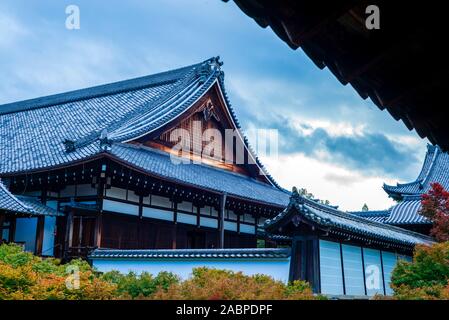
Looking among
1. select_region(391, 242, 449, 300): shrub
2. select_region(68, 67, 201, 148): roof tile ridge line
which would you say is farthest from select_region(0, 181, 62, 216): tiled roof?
select_region(391, 242, 449, 300): shrub

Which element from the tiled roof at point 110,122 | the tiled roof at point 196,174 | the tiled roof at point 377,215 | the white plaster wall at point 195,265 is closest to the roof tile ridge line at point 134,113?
the tiled roof at point 110,122

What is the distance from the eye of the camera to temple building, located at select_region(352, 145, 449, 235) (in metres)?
28.4

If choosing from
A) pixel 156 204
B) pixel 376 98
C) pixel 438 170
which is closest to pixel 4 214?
pixel 156 204

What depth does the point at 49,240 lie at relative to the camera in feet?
57.0

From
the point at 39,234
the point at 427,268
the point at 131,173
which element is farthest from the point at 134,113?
the point at 427,268

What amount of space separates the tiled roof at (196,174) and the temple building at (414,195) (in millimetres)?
7686

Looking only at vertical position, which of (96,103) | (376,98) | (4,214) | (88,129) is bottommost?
(376,98)

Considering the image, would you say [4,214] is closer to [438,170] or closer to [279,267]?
[279,267]

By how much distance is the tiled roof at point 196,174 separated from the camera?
1805 cm

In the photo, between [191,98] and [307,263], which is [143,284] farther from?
[191,98]

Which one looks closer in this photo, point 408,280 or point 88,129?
point 408,280

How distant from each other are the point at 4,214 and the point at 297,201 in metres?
8.80

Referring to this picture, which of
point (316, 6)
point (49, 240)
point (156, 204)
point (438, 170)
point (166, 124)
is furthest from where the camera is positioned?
point (438, 170)

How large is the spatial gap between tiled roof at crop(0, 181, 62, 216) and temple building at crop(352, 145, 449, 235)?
19.2 m
